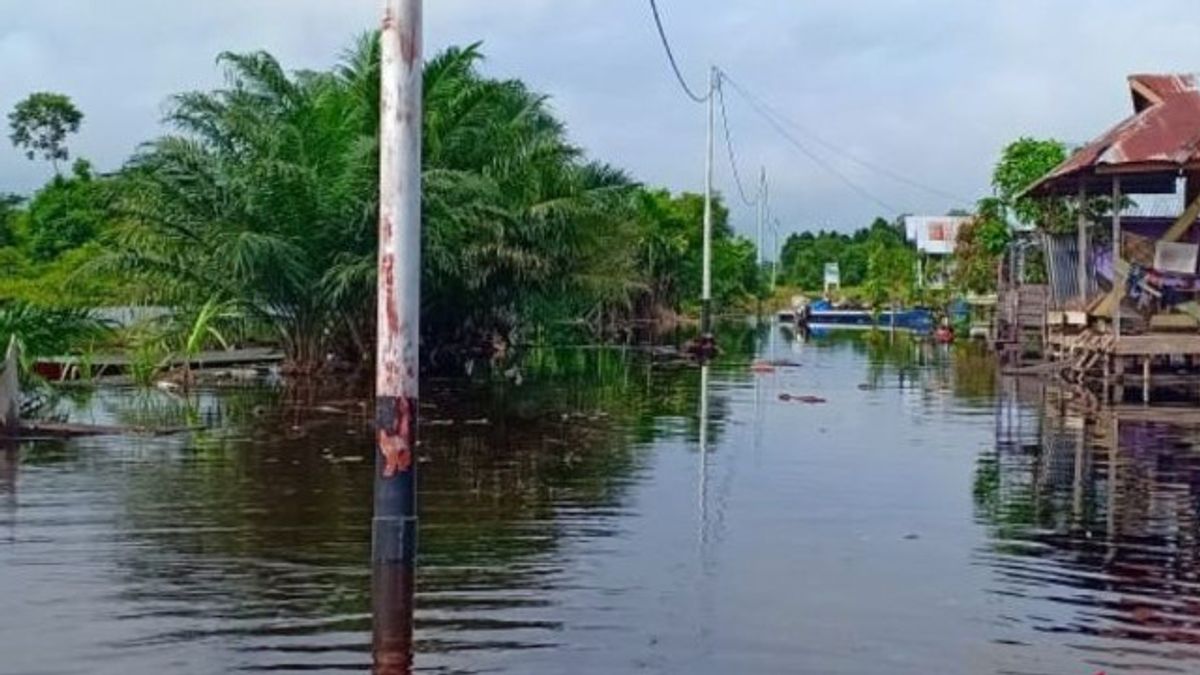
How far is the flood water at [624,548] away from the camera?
26.1 feet

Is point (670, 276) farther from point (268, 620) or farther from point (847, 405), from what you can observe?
point (268, 620)

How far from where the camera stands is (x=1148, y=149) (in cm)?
2731

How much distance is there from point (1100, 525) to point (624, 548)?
398 cm

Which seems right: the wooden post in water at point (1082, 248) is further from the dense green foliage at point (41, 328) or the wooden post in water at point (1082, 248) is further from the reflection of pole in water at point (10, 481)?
the reflection of pole in water at point (10, 481)

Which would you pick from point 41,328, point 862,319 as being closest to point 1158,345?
point 41,328

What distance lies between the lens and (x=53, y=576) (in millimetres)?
9578

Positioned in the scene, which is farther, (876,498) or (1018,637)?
(876,498)

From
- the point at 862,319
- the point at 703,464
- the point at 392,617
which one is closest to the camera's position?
the point at 392,617

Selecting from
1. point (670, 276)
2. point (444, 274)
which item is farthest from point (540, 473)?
point (670, 276)

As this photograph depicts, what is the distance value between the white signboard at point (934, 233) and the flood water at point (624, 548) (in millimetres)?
62183

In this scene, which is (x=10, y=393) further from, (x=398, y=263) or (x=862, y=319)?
(x=862, y=319)

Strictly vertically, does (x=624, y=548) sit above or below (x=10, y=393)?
below

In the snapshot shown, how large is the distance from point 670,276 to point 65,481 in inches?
2171

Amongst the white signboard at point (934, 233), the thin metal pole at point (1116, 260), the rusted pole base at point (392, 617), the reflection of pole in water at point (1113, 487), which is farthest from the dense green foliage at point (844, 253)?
the rusted pole base at point (392, 617)
